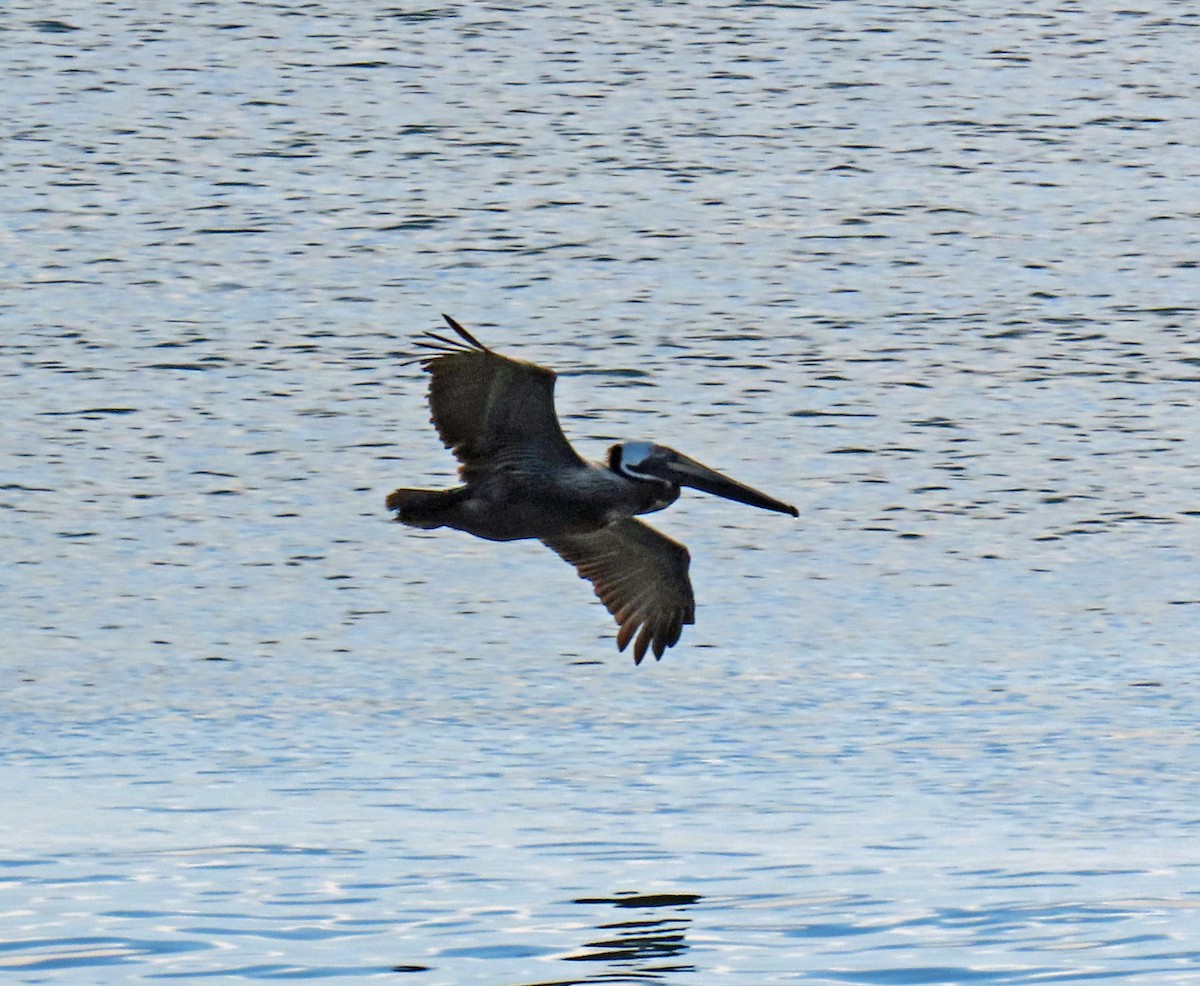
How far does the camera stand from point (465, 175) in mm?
21375

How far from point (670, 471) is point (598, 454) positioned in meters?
4.74

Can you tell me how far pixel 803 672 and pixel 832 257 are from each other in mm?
7208

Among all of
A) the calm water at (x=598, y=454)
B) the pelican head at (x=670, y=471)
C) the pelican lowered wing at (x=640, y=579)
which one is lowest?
the calm water at (x=598, y=454)

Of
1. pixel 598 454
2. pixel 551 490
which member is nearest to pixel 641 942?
pixel 551 490

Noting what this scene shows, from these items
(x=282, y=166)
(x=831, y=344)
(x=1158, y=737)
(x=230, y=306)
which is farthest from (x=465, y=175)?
(x=1158, y=737)

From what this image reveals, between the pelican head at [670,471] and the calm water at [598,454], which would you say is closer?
the calm water at [598,454]

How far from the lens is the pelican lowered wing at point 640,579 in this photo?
11438 mm

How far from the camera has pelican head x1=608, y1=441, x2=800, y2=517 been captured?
430 inches

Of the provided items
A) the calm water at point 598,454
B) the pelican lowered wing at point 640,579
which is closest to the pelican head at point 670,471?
the pelican lowered wing at point 640,579

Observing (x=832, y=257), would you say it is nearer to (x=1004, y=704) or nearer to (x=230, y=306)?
(x=230, y=306)

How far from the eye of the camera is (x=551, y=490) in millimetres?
10594

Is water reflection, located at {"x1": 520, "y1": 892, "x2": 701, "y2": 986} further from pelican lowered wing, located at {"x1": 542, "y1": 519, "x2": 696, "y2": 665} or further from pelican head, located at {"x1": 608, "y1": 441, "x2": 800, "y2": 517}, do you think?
pelican head, located at {"x1": 608, "y1": 441, "x2": 800, "y2": 517}

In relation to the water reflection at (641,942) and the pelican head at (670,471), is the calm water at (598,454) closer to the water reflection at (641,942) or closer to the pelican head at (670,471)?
the water reflection at (641,942)

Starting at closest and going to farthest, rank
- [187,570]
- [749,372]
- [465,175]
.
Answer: [187,570], [749,372], [465,175]
